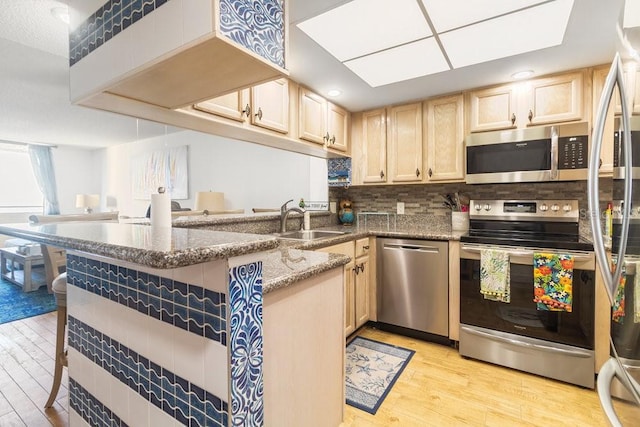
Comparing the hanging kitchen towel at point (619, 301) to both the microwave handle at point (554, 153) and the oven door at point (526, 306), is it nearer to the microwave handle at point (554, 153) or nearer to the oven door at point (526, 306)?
the oven door at point (526, 306)

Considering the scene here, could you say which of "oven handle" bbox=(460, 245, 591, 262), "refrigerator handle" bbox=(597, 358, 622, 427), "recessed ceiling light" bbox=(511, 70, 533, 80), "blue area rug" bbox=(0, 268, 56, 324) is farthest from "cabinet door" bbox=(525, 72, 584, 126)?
"blue area rug" bbox=(0, 268, 56, 324)

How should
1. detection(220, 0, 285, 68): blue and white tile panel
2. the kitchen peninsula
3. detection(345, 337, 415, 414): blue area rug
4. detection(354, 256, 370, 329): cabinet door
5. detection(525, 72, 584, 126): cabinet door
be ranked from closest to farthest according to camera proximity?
the kitchen peninsula
detection(220, 0, 285, 68): blue and white tile panel
detection(345, 337, 415, 414): blue area rug
detection(525, 72, 584, 126): cabinet door
detection(354, 256, 370, 329): cabinet door

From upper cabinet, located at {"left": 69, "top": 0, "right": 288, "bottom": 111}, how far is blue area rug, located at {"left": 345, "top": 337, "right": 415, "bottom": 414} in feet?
6.07

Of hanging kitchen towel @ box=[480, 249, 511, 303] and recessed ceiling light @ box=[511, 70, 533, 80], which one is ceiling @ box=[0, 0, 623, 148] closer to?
recessed ceiling light @ box=[511, 70, 533, 80]

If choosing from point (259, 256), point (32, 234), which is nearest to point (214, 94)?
point (32, 234)

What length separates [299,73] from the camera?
2.22m

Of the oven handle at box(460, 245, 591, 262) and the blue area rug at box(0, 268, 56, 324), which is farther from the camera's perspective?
the blue area rug at box(0, 268, 56, 324)

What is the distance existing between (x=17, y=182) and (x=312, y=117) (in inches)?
218

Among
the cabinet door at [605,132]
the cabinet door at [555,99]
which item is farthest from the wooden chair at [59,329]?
the cabinet door at [605,132]

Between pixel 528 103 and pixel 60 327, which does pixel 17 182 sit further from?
pixel 528 103

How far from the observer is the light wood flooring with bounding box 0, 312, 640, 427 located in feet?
5.27

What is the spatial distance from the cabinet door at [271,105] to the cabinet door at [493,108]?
165 centimetres

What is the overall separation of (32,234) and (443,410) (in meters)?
2.05

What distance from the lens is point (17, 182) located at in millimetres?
4852
